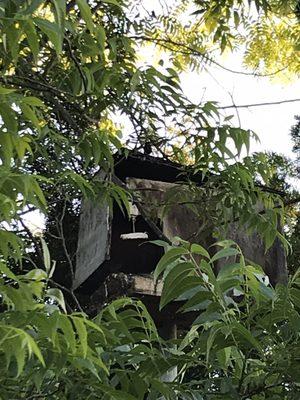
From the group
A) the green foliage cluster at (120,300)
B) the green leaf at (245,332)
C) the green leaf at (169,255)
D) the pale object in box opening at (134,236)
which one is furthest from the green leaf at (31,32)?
the pale object in box opening at (134,236)

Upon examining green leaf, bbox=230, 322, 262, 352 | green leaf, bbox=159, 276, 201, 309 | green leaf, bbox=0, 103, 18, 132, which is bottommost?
green leaf, bbox=230, 322, 262, 352

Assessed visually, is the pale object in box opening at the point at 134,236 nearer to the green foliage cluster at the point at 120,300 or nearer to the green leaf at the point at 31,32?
the green foliage cluster at the point at 120,300

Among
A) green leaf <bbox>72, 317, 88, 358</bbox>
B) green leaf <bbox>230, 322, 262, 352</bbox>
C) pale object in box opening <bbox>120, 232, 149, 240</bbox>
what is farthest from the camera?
pale object in box opening <bbox>120, 232, 149, 240</bbox>

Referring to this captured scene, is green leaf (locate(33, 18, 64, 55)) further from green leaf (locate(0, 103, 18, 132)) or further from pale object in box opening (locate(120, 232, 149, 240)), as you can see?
pale object in box opening (locate(120, 232, 149, 240))

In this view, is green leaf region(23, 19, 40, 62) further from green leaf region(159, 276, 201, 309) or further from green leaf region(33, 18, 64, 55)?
green leaf region(159, 276, 201, 309)

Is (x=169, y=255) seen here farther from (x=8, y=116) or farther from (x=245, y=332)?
(x=8, y=116)

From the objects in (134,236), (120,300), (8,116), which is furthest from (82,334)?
(134,236)


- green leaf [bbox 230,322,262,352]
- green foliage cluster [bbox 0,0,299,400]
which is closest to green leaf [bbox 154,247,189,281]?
green foliage cluster [bbox 0,0,299,400]

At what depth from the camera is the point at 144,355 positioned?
3.63 ft

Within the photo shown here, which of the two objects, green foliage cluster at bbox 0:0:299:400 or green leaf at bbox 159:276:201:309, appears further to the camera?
green leaf at bbox 159:276:201:309

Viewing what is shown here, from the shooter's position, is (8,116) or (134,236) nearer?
(8,116)

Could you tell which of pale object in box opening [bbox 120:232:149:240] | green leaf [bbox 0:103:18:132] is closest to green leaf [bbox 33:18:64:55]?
green leaf [bbox 0:103:18:132]

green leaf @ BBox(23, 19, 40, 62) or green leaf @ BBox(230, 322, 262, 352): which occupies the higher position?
green leaf @ BBox(23, 19, 40, 62)

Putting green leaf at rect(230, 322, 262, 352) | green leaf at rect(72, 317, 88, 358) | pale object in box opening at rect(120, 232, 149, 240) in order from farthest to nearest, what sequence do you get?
1. pale object in box opening at rect(120, 232, 149, 240)
2. green leaf at rect(230, 322, 262, 352)
3. green leaf at rect(72, 317, 88, 358)
